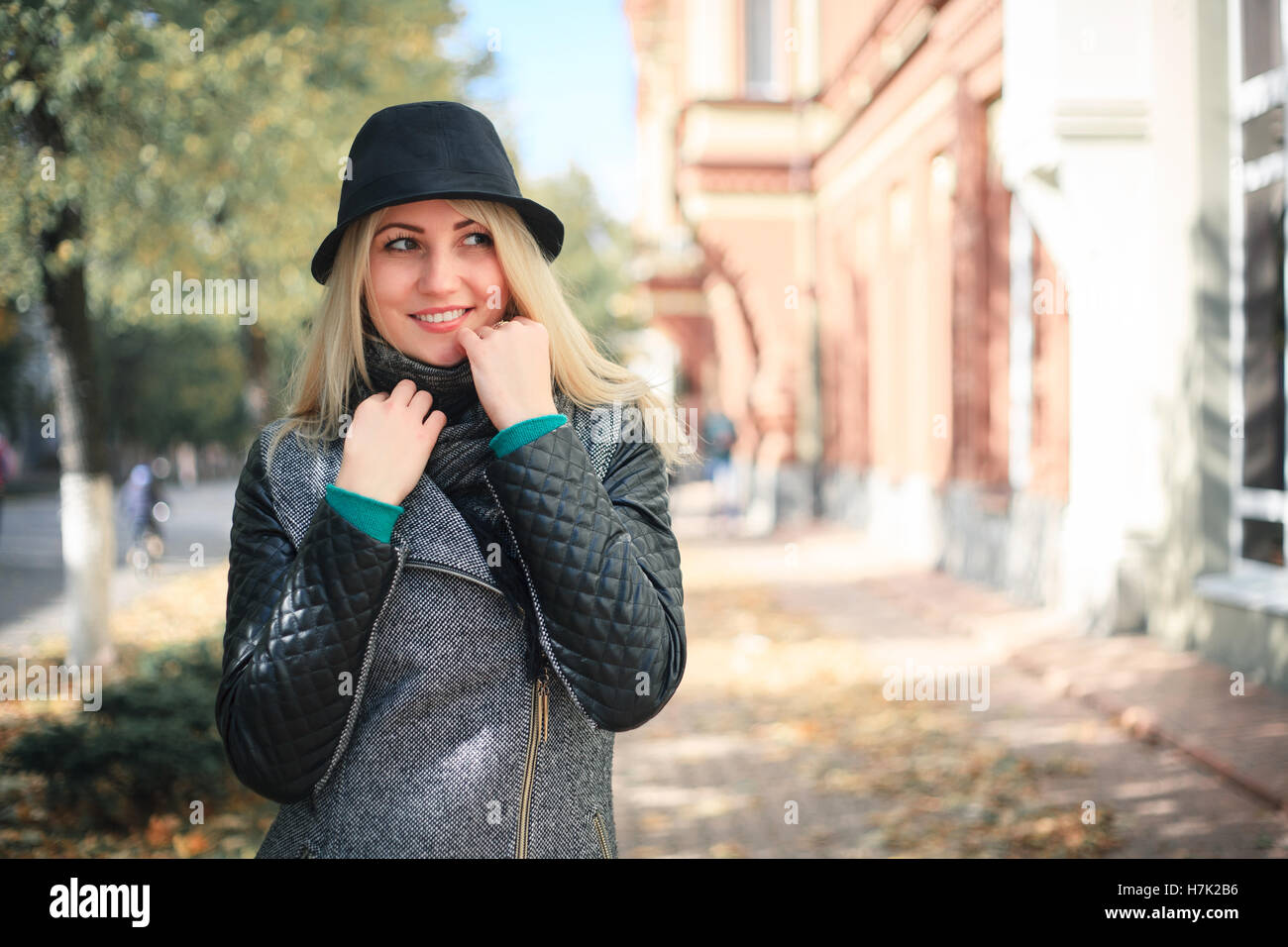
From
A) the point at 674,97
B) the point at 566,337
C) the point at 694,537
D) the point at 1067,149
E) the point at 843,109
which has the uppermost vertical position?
the point at 674,97

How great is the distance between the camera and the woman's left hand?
148 centimetres

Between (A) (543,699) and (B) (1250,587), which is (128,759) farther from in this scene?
(B) (1250,587)

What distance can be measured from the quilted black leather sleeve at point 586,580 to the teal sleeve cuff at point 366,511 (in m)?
0.15

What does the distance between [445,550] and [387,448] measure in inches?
7.1

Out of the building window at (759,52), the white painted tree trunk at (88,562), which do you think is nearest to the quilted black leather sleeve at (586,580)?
the white painted tree trunk at (88,562)

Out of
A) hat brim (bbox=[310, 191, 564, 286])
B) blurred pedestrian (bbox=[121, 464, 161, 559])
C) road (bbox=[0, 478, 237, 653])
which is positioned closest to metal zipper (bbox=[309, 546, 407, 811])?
hat brim (bbox=[310, 191, 564, 286])

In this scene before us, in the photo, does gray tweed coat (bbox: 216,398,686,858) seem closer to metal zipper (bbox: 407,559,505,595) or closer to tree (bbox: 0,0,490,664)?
metal zipper (bbox: 407,559,505,595)

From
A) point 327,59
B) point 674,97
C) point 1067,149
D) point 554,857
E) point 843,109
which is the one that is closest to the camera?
point 554,857

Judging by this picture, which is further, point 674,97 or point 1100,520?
point 674,97

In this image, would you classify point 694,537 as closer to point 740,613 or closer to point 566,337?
point 740,613

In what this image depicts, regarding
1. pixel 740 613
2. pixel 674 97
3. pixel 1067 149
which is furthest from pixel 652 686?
pixel 674 97

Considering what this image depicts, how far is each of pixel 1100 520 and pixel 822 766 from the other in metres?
3.71

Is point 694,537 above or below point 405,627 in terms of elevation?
below

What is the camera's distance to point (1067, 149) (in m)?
7.57
